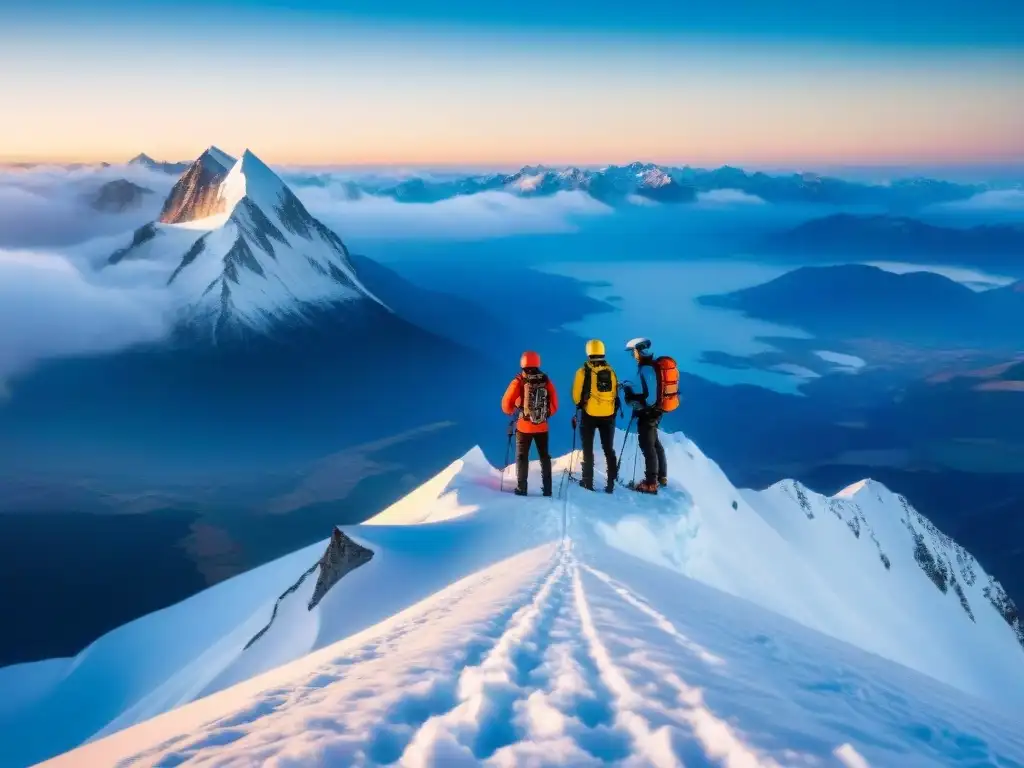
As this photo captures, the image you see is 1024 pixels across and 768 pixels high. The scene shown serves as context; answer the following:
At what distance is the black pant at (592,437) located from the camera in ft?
45.5

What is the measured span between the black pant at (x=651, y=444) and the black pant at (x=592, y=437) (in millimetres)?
714

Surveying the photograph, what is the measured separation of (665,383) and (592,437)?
76.2 inches

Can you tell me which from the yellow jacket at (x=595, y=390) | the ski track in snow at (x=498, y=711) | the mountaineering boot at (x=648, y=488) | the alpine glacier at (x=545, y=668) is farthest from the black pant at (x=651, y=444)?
the ski track in snow at (x=498, y=711)

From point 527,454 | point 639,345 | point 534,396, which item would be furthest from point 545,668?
point 639,345

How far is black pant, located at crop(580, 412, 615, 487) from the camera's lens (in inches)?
547

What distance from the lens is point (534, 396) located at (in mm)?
13438

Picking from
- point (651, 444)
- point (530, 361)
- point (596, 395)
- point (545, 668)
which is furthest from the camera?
point (651, 444)

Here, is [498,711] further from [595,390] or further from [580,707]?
[595,390]

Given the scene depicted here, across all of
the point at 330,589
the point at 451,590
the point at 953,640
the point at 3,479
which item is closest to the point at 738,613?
the point at 451,590

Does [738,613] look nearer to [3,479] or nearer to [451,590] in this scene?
[451,590]

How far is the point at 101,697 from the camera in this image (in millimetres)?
32750

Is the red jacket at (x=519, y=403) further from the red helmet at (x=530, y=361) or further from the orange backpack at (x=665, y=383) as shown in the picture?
the orange backpack at (x=665, y=383)

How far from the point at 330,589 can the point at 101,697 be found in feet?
87.6

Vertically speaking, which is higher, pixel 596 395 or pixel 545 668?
pixel 596 395
